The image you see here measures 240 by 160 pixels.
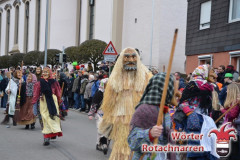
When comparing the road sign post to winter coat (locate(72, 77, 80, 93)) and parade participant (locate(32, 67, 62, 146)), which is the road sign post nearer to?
winter coat (locate(72, 77, 80, 93))

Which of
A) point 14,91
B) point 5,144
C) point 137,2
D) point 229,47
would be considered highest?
point 137,2

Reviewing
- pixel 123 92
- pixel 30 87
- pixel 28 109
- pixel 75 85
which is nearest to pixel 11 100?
pixel 30 87

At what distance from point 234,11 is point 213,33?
5.82 ft

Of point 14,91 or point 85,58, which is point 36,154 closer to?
point 14,91

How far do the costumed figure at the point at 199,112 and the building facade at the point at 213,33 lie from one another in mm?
10926

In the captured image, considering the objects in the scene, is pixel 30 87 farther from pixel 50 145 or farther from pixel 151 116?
pixel 151 116

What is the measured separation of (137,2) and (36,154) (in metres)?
27.8

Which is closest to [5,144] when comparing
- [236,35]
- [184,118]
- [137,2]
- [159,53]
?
[184,118]

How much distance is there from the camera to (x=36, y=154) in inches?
298

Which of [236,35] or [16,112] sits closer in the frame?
[16,112]

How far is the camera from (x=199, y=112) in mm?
5105

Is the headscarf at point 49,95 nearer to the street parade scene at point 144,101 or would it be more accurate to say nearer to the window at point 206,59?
the street parade scene at point 144,101

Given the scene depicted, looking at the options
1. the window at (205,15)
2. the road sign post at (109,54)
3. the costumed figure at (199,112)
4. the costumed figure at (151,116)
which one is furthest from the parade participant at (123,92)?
the window at (205,15)

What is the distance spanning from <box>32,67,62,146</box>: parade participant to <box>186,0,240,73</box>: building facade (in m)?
9.32
